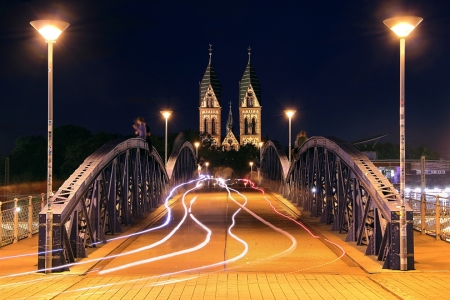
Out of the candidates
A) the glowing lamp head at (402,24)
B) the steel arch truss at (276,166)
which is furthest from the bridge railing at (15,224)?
the steel arch truss at (276,166)

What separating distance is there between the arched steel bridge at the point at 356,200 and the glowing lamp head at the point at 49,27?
23.4 feet

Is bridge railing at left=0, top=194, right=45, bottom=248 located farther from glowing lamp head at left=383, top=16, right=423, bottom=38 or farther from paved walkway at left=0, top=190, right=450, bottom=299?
glowing lamp head at left=383, top=16, right=423, bottom=38

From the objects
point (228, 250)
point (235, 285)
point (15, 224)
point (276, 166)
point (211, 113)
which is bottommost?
point (228, 250)

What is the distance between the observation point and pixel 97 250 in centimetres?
1612

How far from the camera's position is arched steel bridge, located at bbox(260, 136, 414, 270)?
1324 centimetres

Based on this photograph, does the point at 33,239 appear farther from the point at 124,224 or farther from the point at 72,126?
the point at 72,126

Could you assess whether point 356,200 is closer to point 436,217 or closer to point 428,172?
point 436,217

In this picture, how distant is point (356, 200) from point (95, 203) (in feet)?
21.4

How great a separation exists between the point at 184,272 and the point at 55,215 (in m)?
2.66

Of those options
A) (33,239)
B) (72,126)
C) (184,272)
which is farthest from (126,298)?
(72,126)

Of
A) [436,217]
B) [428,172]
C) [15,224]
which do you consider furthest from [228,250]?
[428,172]

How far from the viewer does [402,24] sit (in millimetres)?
13047

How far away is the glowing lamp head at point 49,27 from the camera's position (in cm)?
1307

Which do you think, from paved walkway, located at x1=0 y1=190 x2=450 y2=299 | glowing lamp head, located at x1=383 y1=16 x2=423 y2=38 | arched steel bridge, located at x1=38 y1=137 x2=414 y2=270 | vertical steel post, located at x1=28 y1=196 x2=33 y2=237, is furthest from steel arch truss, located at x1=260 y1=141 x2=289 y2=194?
paved walkway, located at x1=0 y1=190 x2=450 y2=299
